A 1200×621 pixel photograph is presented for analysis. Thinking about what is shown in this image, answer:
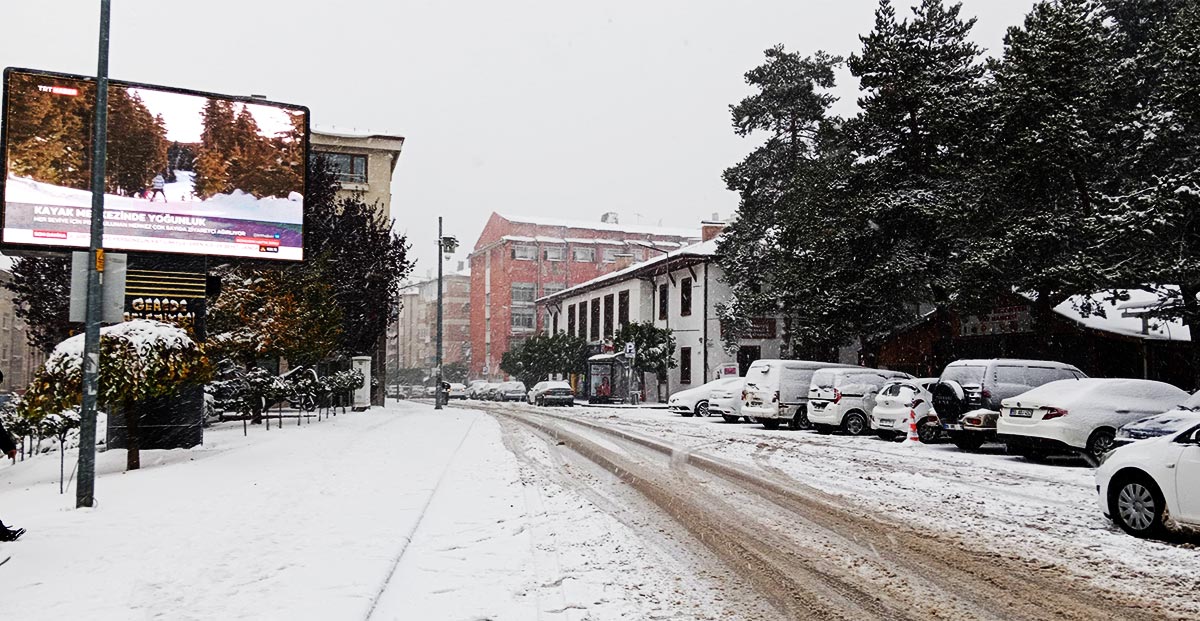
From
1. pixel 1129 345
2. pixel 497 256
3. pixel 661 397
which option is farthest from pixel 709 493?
pixel 497 256

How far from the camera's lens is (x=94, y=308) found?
8.99m

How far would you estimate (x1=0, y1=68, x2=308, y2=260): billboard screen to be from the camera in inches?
611

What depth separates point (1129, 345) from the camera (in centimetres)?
2567

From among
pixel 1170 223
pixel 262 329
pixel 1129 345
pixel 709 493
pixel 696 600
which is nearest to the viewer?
pixel 696 600

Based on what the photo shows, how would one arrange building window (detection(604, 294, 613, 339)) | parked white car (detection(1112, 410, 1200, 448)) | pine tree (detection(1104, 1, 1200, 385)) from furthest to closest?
building window (detection(604, 294, 613, 339)), pine tree (detection(1104, 1, 1200, 385)), parked white car (detection(1112, 410, 1200, 448))

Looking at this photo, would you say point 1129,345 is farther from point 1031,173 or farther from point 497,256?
point 497,256

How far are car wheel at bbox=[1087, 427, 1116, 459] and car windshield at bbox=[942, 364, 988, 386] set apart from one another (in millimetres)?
3368

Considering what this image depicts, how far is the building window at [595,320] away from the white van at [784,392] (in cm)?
3531

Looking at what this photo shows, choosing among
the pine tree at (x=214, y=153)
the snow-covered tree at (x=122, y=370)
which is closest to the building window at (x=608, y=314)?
the pine tree at (x=214, y=153)

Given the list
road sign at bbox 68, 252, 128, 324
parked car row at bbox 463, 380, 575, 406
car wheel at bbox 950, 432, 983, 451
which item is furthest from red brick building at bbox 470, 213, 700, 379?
road sign at bbox 68, 252, 128, 324

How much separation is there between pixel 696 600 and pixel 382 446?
11.7 m

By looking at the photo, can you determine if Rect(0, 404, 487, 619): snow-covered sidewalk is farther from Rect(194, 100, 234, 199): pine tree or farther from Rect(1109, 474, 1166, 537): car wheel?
Answer: Rect(1109, 474, 1166, 537): car wheel

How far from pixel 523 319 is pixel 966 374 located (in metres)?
62.1

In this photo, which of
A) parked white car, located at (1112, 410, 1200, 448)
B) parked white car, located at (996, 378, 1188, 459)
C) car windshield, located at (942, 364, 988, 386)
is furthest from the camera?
car windshield, located at (942, 364, 988, 386)
